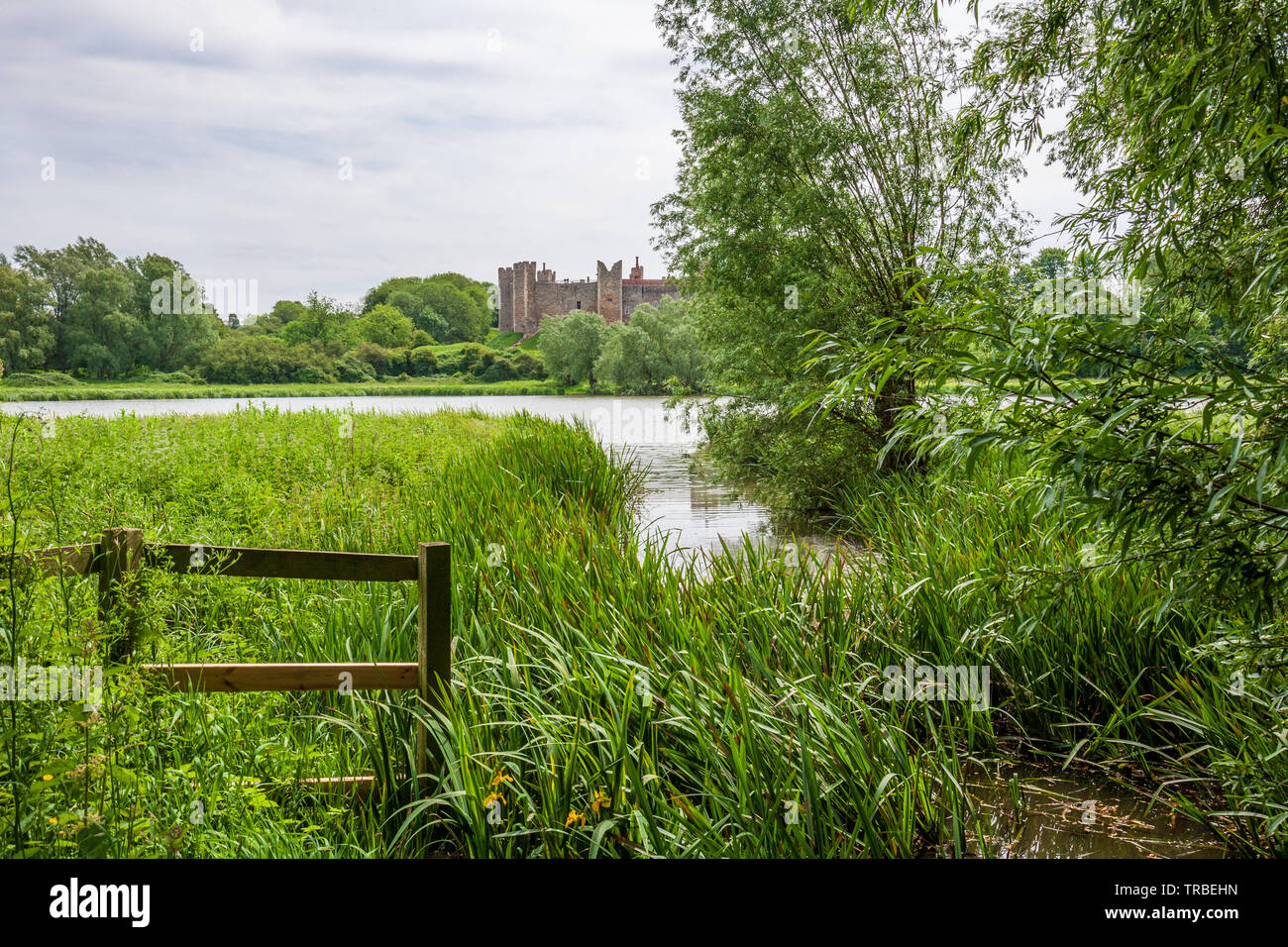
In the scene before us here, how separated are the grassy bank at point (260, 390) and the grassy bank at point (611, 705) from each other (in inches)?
266

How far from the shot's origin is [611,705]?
125 inches

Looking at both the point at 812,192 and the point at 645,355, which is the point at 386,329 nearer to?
the point at 645,355

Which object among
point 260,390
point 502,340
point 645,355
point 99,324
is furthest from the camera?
point 502,340

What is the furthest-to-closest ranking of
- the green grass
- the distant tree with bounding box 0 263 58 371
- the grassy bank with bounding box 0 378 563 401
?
the green grass < the grassy bank with bounding box 0 378 563 401 < the distant tree with bounding box 0 263 58 371

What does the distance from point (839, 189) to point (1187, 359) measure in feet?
26.2

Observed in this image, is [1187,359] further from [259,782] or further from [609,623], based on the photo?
[259,782]

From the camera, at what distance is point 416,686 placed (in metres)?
3.17

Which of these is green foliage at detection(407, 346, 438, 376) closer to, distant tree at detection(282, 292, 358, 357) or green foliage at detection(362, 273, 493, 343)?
distant tree at detection(282, 292, 358, 357)

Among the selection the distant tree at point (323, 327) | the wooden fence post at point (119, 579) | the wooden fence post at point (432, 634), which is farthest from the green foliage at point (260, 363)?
the wooden fence post at point (432, 634)

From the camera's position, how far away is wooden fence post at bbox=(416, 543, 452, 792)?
3025mm

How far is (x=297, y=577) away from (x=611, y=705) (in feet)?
4.39

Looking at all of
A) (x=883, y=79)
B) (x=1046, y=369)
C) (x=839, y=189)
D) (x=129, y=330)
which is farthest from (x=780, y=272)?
(x=129, y=330)

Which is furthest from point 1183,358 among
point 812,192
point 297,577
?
point 812,192

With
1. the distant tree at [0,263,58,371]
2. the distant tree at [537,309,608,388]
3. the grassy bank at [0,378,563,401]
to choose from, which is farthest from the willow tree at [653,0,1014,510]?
the distant tree at [537,309,608,388]
